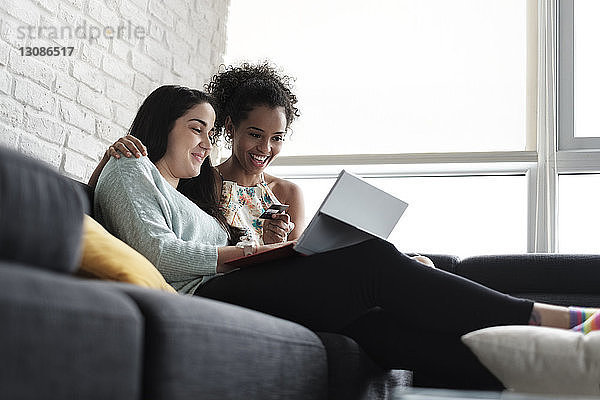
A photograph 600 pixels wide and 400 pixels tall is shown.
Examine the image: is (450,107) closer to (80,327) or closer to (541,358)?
(541,358)

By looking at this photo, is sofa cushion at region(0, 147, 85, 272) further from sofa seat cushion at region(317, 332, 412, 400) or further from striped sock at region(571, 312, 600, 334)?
striped sock at region(571, 312, 600, 334)

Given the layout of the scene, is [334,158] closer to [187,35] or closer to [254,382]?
[187,35]

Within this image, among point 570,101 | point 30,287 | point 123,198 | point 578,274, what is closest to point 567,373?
point 30,287

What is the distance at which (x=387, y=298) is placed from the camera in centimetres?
179

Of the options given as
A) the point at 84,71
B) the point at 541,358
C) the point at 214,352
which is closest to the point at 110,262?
the point at 214,352

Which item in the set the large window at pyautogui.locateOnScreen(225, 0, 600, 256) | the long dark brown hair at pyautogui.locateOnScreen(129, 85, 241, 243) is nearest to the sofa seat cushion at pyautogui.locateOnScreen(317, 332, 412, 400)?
the long dark brown hair at pyautogui.locateOnScreen(129, 85, 241, 243)

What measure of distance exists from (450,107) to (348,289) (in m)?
2.20

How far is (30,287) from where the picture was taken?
0.70m

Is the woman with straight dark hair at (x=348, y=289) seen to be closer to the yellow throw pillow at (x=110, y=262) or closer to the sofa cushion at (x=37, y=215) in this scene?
the yellow throw pillow at (x=110, y=262)

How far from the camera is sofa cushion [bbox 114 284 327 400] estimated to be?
35.9 inches

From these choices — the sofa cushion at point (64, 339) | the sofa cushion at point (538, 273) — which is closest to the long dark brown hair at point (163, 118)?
the sofa cushion at point (538, 273)

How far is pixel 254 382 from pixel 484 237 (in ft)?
8.86

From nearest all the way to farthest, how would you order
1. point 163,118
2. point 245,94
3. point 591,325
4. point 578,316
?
point 591,325 < point 578,316 < point 163,118 < point 245,94

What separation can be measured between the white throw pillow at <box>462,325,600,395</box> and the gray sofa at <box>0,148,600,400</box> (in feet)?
1.05
